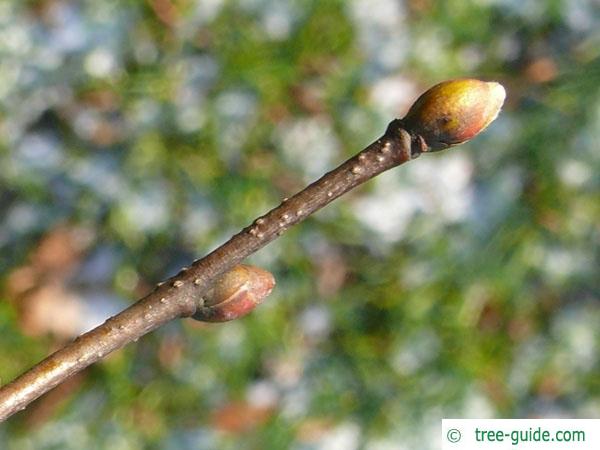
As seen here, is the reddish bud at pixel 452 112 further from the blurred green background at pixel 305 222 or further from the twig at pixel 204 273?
the blurred green background at pixel 305 222

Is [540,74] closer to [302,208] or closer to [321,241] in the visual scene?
[321,241]

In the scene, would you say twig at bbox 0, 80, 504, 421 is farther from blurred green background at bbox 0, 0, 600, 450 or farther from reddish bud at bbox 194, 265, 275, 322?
blurred green background at bbox 0, 0, 600, 450

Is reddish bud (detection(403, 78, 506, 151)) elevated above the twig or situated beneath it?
elevated above

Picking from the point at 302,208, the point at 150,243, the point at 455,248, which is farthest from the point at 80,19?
the point at 302,208

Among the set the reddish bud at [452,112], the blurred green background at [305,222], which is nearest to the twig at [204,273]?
the reddish bud at [452,112]

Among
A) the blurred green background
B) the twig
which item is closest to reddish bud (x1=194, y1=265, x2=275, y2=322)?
the twig

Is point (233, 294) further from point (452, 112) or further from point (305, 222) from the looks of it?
point (305, 222)
